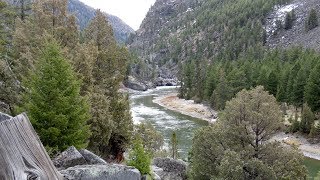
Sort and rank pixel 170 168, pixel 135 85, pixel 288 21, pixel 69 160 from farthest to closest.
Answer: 1. pixel 288 21
2. pixel 135 85
3. pixel 170 168
4. pixel 69 160

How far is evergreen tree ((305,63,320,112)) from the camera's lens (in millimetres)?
68562

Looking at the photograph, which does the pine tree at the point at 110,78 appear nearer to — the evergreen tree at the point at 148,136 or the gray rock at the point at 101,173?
the evergreen tree at the point at 148,136

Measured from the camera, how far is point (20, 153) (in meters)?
4.16

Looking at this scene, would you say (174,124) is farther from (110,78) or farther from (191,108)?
(110,78)

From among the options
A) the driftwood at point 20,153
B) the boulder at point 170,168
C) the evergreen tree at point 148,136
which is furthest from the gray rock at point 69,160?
the evergreen tree at point 148,136

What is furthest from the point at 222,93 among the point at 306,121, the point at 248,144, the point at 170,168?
the point at 248,144

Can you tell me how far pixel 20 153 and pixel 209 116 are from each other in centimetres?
8453

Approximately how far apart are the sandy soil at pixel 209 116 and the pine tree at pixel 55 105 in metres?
26.9

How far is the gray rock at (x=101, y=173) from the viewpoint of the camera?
881cm

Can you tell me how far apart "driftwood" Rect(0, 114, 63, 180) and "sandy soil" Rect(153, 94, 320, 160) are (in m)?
38.2

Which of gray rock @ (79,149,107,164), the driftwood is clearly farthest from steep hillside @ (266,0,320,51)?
the driftwood

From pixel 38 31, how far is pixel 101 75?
255 inches

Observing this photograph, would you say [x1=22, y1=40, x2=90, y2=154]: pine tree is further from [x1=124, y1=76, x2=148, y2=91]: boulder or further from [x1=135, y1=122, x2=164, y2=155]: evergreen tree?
[x1=124, y1=76, x2=148, y2=91]: boulder

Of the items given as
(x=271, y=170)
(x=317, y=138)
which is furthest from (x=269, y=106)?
(x=317, y=138)
